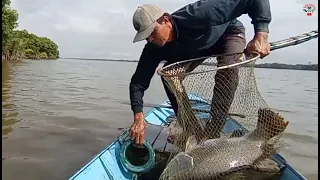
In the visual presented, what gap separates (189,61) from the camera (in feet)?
12.2

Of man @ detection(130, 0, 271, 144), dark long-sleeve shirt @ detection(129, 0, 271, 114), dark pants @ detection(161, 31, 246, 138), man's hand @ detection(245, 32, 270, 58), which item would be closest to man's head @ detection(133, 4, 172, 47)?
man @ detection(130, 0, 271, 144)

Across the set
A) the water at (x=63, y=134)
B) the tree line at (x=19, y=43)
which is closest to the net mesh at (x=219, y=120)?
the water at (x=63, y=134)

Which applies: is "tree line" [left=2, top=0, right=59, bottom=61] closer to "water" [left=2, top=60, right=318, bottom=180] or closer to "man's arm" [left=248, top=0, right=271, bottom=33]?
"water" [left=2, top=60, right=318, bottom=180]

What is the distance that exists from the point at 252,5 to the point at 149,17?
1.02 meters

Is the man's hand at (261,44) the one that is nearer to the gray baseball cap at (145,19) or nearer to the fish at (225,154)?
the fish at (225,154)

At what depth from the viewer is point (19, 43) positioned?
46969 millimetres

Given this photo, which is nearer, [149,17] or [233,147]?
[149,17]

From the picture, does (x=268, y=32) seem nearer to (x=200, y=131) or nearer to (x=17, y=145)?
(x=200, y=131)

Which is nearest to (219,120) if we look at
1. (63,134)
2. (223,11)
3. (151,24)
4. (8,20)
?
(223,11)

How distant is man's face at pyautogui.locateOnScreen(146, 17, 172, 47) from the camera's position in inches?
127

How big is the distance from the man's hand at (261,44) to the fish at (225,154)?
562 mm

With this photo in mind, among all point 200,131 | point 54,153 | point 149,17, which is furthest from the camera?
point 54,153

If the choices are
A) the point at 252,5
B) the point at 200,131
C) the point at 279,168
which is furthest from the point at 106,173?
the point at 252,5

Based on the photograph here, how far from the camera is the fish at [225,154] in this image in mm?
3275
